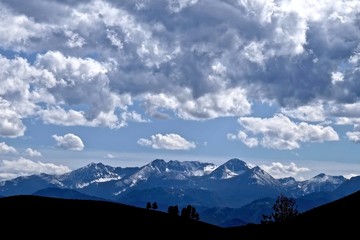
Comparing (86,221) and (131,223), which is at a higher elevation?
(131,223)

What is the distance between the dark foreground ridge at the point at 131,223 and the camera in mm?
133538

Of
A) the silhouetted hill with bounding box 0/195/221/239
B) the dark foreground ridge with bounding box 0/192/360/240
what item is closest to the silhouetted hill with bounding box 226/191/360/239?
the dark foreground ridge with bounding box 0/192/360/240

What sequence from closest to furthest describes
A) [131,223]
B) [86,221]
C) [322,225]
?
[322,225] → [86,221] → [131,223]

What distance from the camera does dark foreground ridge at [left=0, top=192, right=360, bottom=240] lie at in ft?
438

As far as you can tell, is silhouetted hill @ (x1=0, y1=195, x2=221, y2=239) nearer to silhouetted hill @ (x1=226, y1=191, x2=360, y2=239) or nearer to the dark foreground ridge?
the dark foreground ridge

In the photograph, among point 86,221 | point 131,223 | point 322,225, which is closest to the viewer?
point 322,225

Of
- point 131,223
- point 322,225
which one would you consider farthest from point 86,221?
point 322,225

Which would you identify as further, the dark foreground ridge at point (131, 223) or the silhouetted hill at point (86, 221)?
the silhouetted hill at point (86, 221)

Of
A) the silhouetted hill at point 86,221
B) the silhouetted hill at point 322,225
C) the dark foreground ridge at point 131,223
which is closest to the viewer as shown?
the silhouetted hill at point 322,225

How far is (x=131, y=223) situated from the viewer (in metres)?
172

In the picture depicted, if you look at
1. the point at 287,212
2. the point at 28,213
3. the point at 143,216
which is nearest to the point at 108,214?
the point at 143,216

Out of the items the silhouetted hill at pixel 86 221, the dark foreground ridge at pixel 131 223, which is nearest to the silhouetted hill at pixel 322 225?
the dark foreground ridge at pixel 131 223

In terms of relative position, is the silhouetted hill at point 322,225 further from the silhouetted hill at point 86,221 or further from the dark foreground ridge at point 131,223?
the silhouetted hill at point 86,221

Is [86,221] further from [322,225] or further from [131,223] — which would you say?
[322,225]
